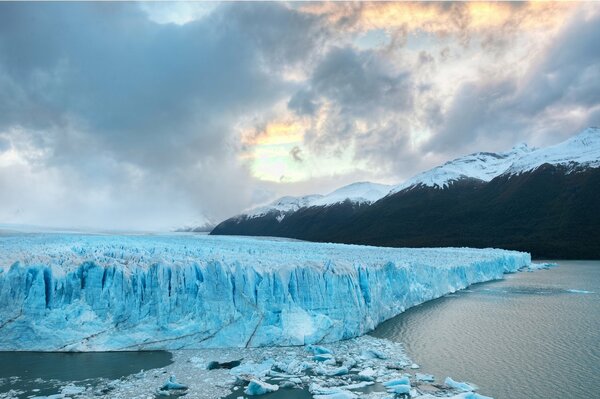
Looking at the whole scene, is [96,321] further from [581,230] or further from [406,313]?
[581,230]

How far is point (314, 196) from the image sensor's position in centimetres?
14200

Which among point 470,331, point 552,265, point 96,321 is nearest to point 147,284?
point 96,321

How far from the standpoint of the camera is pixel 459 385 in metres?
10.7

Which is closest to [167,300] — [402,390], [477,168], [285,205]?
[402,390]

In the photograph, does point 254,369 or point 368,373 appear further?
point 254,369

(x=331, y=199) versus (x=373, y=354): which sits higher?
(x=331, y=199)

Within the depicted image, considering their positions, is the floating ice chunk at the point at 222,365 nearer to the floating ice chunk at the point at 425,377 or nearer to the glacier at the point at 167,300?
the glacier at the point at 167,300

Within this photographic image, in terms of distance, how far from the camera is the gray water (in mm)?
11234

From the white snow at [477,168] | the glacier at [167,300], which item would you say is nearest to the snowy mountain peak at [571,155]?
the white snow at [477,168]

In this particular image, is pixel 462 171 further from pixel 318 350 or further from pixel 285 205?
pixel 318 350

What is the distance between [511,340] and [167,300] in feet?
41.2

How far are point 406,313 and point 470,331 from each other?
168 inches

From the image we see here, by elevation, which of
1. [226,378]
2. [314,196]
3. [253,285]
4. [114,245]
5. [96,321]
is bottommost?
[226,378]

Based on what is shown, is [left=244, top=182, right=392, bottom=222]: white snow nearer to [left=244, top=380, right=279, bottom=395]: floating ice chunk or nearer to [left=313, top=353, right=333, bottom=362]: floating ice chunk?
[left=313, top=353, right=333, bottom=362]: floating ice chunk
